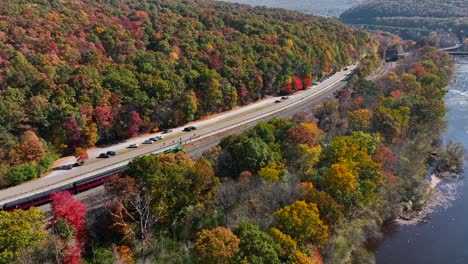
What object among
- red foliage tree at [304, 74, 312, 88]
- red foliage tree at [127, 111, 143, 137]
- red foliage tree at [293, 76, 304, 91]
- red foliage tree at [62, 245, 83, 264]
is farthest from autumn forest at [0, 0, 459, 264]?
red foliage tree at [293, 76, 304, 91]

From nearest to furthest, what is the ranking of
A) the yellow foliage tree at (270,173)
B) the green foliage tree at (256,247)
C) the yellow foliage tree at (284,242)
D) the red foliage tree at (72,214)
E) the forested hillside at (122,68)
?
the green foliage tree at (256,247), the yellow foliage tree at (284,242), the red foliage tree at (72,214), the yellow foliage tree at (270,173), the forested hillside at (122,68)

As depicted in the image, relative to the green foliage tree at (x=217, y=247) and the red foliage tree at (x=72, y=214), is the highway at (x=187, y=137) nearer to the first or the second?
the red foliage tree at (x=72, y=214)

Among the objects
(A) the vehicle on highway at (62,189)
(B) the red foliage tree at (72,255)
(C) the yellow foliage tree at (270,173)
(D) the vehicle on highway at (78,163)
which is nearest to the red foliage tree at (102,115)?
(D) the vehicle on highway at (78,163)

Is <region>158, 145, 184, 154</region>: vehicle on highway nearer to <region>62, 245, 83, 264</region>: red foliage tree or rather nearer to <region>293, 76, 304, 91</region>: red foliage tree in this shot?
<region>62, 245, 83, 264</region>: red foliage tree

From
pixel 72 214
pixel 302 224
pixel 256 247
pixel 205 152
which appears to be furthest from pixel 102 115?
pixel 256 247

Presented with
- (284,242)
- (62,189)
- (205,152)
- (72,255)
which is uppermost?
(62,189)

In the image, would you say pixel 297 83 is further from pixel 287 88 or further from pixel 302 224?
pixel 302 224
